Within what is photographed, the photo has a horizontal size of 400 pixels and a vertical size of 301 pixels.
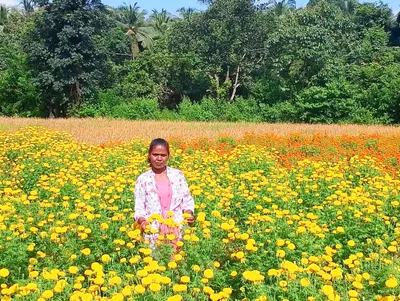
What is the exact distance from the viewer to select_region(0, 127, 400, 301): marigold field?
9.35 feet

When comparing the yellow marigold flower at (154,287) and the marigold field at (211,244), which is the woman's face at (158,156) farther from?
the yellow marigold flower at (154,287)

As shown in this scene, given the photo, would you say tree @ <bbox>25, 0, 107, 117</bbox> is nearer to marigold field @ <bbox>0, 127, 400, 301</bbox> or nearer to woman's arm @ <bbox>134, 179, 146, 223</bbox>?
marigold field @ <bbox>0, 127, 400, 301</bbox>

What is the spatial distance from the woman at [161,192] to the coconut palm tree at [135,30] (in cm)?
3149

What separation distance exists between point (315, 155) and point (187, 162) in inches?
115

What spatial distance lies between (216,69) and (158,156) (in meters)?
24.0

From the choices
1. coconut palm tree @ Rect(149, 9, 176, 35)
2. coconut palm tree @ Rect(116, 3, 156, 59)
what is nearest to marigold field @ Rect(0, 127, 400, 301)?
coconut palm tree @ Rect(116, 3, 156, 59)

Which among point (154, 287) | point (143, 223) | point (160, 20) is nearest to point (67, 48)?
point (160, 20)

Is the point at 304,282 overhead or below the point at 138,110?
below

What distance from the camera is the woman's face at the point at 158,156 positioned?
3.70 m

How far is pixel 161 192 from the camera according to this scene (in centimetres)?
380

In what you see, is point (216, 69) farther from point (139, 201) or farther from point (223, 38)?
point (139, 201)

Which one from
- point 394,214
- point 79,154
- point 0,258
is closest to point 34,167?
point 79,154

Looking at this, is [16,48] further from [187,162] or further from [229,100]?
[187,162]

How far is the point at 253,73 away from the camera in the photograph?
2952 cm
